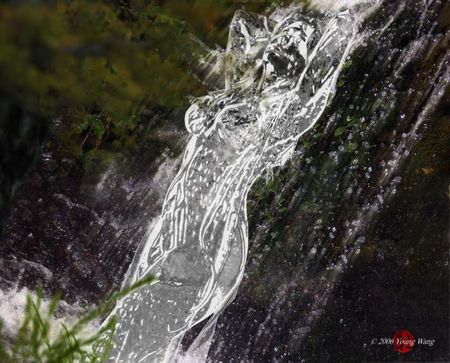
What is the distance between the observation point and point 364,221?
1981 millimetres

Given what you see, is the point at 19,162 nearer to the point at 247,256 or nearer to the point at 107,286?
the point at 107,286

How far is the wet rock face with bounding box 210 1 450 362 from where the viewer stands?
6.25ft

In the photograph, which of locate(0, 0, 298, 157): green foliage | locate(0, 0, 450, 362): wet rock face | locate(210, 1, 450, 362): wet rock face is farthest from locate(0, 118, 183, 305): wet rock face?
locate(210, 1, 450, 362): wet rock face

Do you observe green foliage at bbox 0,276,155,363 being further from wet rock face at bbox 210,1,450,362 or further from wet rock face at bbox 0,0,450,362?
wet rock face at bbox 210,1,450,362

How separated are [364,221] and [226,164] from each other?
1.85 ft

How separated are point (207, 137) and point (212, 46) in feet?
1.08

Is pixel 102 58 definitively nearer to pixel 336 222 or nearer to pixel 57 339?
pixel 57 339

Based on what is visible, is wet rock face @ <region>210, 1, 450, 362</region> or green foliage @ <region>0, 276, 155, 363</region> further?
wet rock face @ <region>210, 1, 450, 362</region>

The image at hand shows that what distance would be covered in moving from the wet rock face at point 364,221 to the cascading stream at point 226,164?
71mm

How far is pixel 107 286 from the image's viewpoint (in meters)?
1.95

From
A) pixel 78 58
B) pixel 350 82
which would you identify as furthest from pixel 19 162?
pixel 350 82

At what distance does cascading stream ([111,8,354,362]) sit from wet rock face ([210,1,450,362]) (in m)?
0.07

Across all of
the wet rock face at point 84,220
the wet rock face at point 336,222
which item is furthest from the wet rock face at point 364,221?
the wet rock face at point 84,220

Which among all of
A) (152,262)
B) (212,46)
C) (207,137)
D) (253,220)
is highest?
(212,46)
